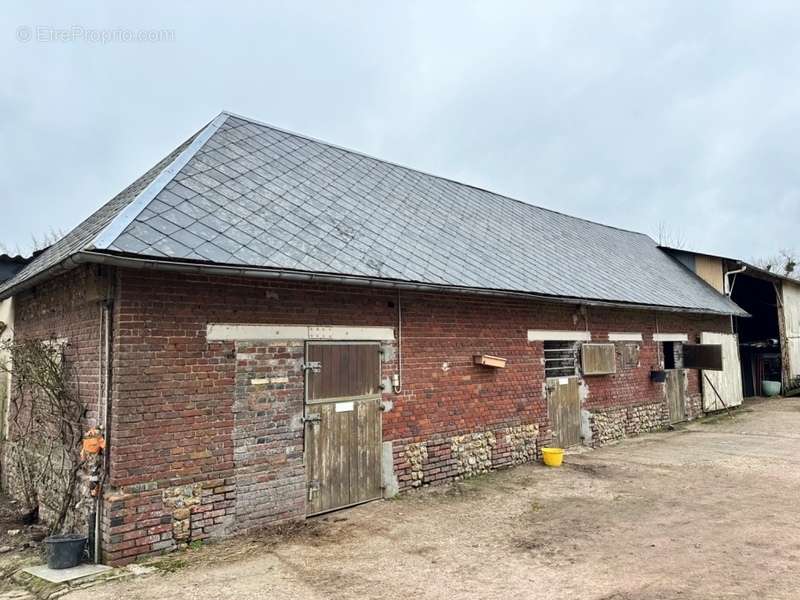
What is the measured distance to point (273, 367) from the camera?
6.62 m

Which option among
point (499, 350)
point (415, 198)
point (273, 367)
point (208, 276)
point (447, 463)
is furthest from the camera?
point (415, 198)

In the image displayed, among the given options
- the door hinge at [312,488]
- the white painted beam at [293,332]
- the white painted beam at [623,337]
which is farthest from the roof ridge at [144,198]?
the white painted beam at [623,337]

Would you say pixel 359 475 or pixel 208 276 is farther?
pixel 359 475


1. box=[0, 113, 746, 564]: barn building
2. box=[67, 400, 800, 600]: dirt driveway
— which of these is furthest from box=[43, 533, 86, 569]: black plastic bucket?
box=[67, 400, 800, 600]: dirt driveway

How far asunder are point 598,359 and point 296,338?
7.23 m

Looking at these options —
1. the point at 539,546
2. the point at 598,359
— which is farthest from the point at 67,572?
the point at 598,359

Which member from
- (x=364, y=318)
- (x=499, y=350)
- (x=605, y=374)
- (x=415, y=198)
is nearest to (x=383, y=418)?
(x=364, y=318)

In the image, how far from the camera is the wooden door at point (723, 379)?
15977 millimetres

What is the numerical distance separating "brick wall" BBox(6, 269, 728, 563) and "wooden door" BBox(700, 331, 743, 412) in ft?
31.9

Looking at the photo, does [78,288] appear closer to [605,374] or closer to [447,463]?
[447,463]

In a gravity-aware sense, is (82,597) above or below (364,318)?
below

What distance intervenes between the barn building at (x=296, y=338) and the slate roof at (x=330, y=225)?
42mm

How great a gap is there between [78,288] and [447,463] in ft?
18.1

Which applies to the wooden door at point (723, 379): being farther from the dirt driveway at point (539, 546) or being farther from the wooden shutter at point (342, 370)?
the wooden shutter at point (342, 370)
